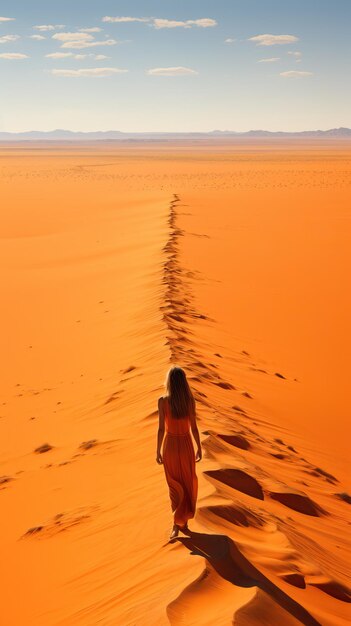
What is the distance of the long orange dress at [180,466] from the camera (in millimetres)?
4500

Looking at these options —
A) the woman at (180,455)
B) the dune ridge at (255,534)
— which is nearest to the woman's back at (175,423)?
the woman at (180,455)

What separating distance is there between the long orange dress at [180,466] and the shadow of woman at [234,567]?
0.15m

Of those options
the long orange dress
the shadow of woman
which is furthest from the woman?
the shadow of woman

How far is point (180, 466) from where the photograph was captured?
14.8 ft

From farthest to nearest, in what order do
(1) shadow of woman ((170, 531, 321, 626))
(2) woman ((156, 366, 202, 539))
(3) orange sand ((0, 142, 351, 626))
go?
(2) woman ((156, 366, 202, 539)) < (3) orange sand ((0, 142, 351, 626)) < (1) shadow of woman ((170, 531, 321, 626))

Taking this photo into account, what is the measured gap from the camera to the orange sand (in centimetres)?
431

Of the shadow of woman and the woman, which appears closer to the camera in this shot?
the shadow of woman

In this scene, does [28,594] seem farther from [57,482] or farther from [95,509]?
[57,482]

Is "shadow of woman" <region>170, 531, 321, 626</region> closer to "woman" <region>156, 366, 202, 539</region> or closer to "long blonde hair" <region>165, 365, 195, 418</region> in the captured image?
"woman" <region>156, 366, 202, 539</region>

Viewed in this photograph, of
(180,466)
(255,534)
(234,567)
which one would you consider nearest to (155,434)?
(255,534)

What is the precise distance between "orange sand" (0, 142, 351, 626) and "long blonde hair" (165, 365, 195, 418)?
28.2 inches

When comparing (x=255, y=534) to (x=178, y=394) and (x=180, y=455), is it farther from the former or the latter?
(x=178, y=394)

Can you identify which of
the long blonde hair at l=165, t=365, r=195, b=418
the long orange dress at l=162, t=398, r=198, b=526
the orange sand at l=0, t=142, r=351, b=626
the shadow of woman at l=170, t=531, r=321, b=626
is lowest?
the orange sand at l=0, t=142, r=351, b=626

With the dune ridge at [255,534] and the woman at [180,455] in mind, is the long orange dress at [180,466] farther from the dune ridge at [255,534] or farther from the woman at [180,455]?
the dune ridge at [255,534]
